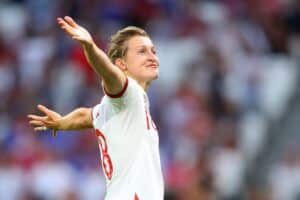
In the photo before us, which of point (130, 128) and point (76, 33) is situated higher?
point (76, 33)

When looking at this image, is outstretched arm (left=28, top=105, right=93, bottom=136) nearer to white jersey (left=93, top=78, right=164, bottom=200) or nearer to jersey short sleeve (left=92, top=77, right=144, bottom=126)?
jersey short sleeve (left=92, top=77, right=144, bottom=126)

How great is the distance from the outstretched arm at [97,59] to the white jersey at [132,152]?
0.23 m

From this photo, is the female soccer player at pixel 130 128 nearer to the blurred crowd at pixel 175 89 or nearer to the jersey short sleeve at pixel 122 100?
the jersey short sleeve at pixel 122 100

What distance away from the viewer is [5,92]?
15.4 metres

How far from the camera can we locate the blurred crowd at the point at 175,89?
45.3 feet

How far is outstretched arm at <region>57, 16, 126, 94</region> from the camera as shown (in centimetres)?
720

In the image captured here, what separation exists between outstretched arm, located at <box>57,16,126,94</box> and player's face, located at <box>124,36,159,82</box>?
458 mm

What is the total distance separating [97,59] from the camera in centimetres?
727

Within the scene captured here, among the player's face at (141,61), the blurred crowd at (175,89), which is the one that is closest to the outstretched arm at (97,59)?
the player's face at (141,61)

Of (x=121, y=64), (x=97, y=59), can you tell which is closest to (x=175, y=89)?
(x=121, y=64)

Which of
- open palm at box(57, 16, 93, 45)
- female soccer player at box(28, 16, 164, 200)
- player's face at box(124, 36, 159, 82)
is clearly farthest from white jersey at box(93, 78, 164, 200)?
open palm at box(57, 16, 93, 45)

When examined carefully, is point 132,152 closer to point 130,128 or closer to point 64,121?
point 130,128

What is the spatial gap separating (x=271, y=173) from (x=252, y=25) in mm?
2516

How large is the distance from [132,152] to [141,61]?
61 centimetres
